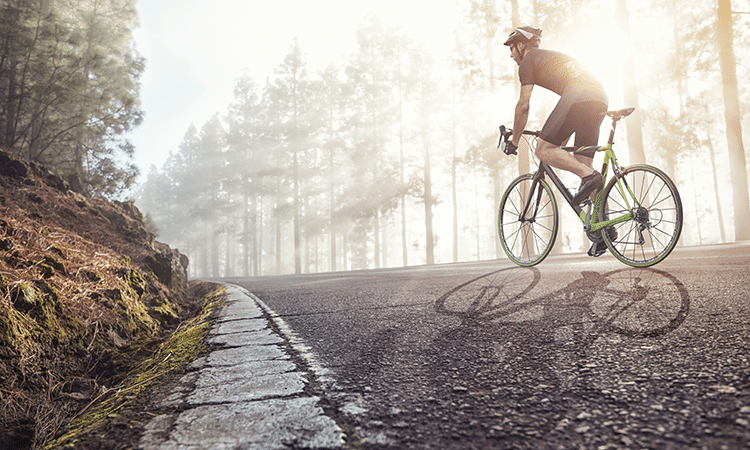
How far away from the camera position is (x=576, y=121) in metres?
3.87

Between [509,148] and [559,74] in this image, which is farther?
[509,148]

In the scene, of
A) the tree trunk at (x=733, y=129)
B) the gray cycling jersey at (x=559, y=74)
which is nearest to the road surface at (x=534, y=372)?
the gray cycling jersey at (x=559, y=74)

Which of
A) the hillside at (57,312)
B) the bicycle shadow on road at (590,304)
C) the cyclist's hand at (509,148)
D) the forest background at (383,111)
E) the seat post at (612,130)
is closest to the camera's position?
the hillside at (57,312)

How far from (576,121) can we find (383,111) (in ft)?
81.8

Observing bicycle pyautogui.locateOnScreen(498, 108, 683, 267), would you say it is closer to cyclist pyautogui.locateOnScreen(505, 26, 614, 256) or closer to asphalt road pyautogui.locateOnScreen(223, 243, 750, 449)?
cyclist pyautogui.locateOnScreen(505, 26, 614, 256)

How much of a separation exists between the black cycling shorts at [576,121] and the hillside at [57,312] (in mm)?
3966

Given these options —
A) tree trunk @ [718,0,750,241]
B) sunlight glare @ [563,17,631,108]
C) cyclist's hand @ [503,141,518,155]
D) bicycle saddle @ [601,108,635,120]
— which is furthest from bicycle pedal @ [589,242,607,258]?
tree trunk @ [718,0,750,241]

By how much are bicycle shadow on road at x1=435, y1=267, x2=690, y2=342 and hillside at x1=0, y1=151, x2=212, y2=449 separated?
1981 mm

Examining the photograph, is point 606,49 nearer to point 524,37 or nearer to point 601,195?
point 524,37

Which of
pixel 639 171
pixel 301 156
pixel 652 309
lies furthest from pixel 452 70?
pixel 652 309

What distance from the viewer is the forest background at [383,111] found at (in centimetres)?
997

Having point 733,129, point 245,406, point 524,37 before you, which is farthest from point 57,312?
point 733,129

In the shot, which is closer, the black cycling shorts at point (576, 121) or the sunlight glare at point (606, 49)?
the black cycling shorts at point (576, 121)

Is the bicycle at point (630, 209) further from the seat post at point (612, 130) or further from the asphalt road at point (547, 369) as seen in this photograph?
the asphalt road at point (547, 369)
